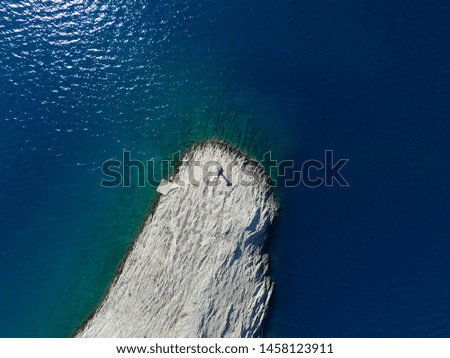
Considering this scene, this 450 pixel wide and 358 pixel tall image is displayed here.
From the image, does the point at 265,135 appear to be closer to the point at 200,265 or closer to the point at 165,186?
the point at 165,186

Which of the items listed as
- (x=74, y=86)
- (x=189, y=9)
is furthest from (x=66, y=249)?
(x=189, y=9)

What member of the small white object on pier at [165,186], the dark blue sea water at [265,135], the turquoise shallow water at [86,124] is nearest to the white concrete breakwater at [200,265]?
the small white object on pier at [165,186]

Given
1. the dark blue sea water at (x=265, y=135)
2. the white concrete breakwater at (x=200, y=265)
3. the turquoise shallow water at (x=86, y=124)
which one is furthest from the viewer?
the turquoise shallow water at (x=86, y=124)

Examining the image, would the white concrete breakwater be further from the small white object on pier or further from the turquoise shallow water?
the turquoise shallow water

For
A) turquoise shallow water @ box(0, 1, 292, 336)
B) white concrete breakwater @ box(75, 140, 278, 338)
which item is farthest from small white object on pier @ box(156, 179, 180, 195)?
turquoise shallow water @ box(0, 1, 292, 336)

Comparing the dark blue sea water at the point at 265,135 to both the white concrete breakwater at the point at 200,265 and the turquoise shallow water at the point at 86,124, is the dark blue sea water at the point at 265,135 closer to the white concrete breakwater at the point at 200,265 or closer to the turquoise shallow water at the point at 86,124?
the turquoise shallow water at the point at 86,124
